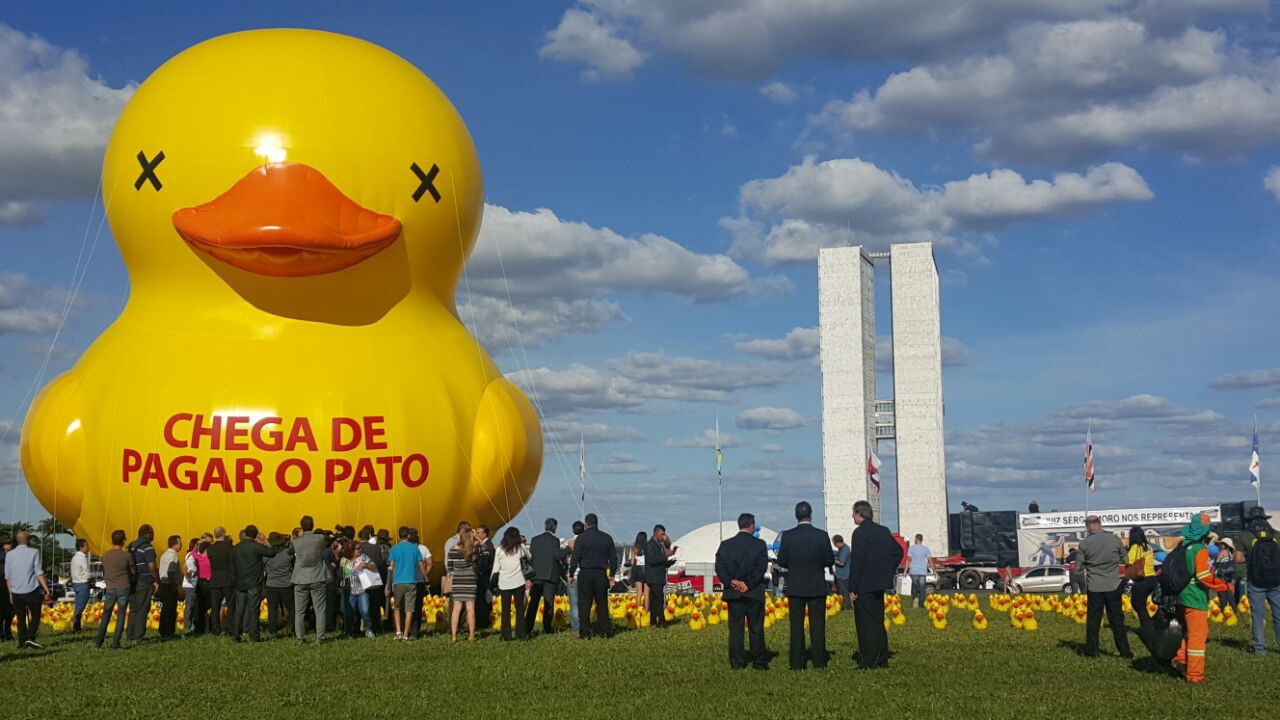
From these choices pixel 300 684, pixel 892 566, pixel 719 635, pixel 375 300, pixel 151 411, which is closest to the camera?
pixel 300 684

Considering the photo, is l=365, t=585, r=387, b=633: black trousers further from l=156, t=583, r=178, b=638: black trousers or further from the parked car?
the parked car

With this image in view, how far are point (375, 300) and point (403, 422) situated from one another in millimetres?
2067

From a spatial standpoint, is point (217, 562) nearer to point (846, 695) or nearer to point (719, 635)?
point (719, 635)

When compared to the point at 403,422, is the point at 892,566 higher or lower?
lower

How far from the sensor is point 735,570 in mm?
12492

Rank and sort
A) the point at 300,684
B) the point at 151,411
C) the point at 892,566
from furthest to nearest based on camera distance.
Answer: the point at 151,411
the point at 892,566
the point at 300,684

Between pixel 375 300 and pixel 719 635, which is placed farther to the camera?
pixel 375 300

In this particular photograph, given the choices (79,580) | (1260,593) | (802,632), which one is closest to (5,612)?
(79,580)

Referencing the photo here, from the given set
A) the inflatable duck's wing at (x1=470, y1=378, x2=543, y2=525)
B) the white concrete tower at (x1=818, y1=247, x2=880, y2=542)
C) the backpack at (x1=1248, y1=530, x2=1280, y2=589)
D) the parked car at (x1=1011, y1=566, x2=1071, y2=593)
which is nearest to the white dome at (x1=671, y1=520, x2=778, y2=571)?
the parked car at (x1=1011, y1=566, x2=1071, y2=593)

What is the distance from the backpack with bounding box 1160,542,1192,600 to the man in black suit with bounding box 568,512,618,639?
653 centimetres

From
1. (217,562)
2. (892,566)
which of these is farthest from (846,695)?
(217,562)

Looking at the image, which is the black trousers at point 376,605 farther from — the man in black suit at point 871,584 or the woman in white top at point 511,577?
the man in black suit at point 871,584

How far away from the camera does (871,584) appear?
1227 centimetres

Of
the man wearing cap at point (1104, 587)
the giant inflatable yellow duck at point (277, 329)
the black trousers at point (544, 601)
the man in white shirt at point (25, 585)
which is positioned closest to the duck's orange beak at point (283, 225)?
the giant inflatable yellow duck at point (277, 329)
